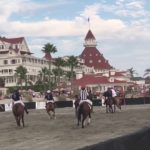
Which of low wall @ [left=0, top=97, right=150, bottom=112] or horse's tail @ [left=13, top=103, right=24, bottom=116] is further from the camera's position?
low wall @ [left=0, top=97, right=150, bottom=112]

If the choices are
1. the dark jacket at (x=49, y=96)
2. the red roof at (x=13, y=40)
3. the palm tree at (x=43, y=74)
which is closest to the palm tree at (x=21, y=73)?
the palm tree at (x=43, y=74)

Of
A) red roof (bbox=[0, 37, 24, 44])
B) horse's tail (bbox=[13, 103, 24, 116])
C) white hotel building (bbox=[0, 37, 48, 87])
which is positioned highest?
red roof (bbox=[0, 37, 24, 44])

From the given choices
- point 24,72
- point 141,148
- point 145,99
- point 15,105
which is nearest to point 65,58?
point 24,72

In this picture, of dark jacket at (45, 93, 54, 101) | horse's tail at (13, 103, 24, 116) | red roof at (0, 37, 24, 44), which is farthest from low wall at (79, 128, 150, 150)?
red roof at (0, 37, 24, 44)

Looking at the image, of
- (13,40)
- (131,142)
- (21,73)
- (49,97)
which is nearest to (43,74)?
(21,73)

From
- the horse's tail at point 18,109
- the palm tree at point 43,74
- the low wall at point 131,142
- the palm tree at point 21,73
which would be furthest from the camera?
the palm tree at point 43,74

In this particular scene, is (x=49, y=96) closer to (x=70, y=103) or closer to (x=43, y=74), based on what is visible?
(x=70, y=103)

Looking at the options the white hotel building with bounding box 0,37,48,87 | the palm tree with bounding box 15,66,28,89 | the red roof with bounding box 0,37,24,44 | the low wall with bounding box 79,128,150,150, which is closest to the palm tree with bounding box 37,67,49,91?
the white hotel building with bounding box 0,37,48,87

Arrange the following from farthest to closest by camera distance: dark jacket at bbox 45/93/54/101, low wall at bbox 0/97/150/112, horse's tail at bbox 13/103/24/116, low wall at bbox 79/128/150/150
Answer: low wall at bbox 0/97/150/112 < dark jacket at bbox 45/93/54/101 < horse's tail at bbox 13/103/24/116 < low wall at bbox 79/128/150/150

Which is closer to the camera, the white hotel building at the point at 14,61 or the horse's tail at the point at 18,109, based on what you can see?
the horse's tail at the point at 18,109

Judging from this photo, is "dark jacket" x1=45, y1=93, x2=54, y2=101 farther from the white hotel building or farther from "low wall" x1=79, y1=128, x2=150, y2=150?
the white hotel building

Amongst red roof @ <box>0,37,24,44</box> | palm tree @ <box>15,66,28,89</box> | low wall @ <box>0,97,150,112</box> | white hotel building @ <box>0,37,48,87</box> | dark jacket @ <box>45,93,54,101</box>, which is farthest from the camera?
red roof @ <box>0,37,24,44</box>

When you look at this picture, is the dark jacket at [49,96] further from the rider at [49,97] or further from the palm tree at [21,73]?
the palm tree at [21,73]

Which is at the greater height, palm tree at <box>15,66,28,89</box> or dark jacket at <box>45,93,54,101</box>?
palm tree at <box>15,66,28,89</box>
